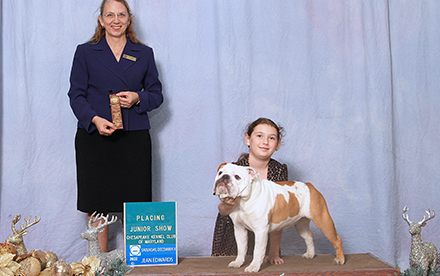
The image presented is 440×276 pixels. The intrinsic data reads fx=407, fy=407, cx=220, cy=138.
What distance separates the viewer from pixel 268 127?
178 centimetres

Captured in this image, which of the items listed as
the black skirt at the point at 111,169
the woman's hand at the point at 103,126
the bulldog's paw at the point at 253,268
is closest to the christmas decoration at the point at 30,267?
the black skirt at the point at 111,169

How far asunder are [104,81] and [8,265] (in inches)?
38.7

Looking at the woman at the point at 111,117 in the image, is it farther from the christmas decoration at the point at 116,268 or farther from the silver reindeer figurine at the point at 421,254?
the silver reindeer figurine at the point at 421,254

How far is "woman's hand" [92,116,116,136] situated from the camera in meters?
1.99

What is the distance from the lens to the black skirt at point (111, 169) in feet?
6.78

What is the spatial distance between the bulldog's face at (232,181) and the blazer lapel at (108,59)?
89cm

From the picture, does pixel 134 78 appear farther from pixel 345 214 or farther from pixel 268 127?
pixel 345 214

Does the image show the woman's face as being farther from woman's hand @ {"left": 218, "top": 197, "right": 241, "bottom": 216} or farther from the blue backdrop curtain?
woman's hand @ {"left": 218, "top": 197, "right": 241, "bottom": 216}

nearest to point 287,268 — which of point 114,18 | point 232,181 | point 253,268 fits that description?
point 253,268

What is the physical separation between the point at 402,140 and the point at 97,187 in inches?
73.8

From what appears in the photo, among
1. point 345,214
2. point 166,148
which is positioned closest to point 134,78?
point 166,148

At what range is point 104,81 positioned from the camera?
6.84 feet

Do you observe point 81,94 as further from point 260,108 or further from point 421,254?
point 421,254

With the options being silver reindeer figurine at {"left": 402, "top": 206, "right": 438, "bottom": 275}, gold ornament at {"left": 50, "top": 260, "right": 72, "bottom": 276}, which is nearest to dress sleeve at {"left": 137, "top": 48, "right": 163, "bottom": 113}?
gold ornament at {"left": 50, "top": 260, "right": 72, "bottom": 276}
